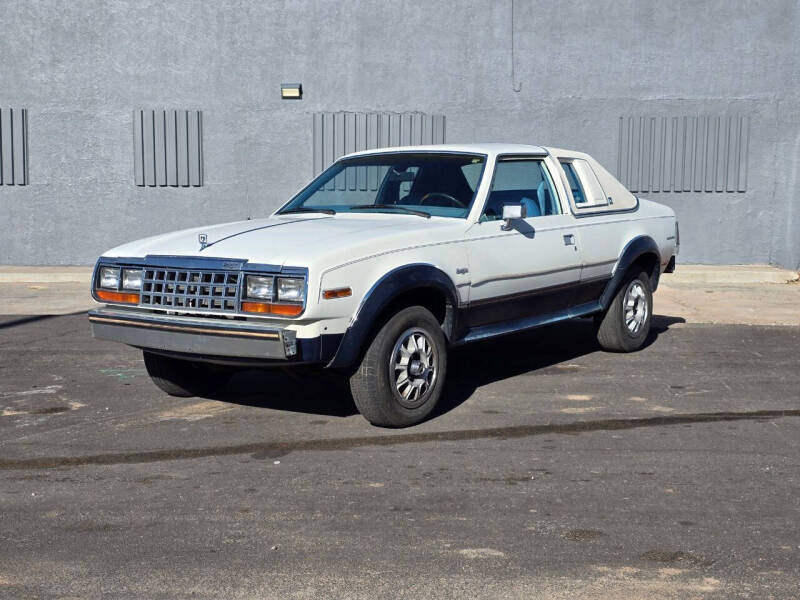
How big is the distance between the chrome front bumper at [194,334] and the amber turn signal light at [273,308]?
0.08 meters

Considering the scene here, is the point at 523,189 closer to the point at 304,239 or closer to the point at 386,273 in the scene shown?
the point at 386,273

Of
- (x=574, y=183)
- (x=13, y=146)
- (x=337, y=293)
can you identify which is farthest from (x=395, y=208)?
(x=13, y=146)

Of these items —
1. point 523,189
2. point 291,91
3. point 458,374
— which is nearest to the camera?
point 523,189

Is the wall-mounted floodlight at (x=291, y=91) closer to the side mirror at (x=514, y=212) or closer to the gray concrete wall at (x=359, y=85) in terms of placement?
the gray concrete wall at (x=359, y=85)

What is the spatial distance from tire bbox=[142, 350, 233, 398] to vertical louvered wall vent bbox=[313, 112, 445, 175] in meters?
8.56

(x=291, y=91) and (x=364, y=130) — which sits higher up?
(x=291, y=91)

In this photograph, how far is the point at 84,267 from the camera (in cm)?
1559

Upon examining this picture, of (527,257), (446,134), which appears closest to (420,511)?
(527,257)

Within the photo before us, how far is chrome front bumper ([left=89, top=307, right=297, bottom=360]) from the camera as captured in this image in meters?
5.84

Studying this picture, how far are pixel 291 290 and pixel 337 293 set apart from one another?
251mm

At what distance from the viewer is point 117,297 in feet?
21.4

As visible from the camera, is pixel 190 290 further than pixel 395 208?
No

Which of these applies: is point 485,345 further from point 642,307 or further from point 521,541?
point 521,541

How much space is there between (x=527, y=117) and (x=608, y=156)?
4.31 feet
